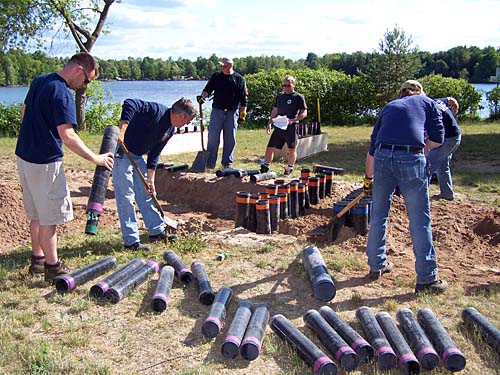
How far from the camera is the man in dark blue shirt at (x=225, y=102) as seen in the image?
34.3ft

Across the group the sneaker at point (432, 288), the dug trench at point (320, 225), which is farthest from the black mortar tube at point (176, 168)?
the sneaker at point (432, 288)

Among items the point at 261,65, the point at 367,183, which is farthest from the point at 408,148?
the point at 261,65

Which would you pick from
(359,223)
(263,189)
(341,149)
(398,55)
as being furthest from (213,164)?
(398,55)

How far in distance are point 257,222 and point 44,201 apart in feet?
9.97

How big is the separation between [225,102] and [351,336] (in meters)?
7.02

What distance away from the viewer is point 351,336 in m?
4.14

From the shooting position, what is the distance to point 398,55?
24.8m

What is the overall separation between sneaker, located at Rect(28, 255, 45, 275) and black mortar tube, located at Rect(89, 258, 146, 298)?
2.64 ft

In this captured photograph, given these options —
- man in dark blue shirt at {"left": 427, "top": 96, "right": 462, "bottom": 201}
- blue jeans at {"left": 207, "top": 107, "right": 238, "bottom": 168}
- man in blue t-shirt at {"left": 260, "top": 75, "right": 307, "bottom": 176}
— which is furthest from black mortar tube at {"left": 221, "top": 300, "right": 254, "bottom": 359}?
blue jeans at {"left": 207, "top": 107, "right": 238, "bottom": 168}

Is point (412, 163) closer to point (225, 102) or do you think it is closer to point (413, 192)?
point (413, 192)

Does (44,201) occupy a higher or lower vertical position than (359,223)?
higher

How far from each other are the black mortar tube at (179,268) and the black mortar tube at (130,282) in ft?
0.53

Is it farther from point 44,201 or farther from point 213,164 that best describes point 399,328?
point 213,164

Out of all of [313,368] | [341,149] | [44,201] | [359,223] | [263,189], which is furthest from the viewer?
[341,149]
